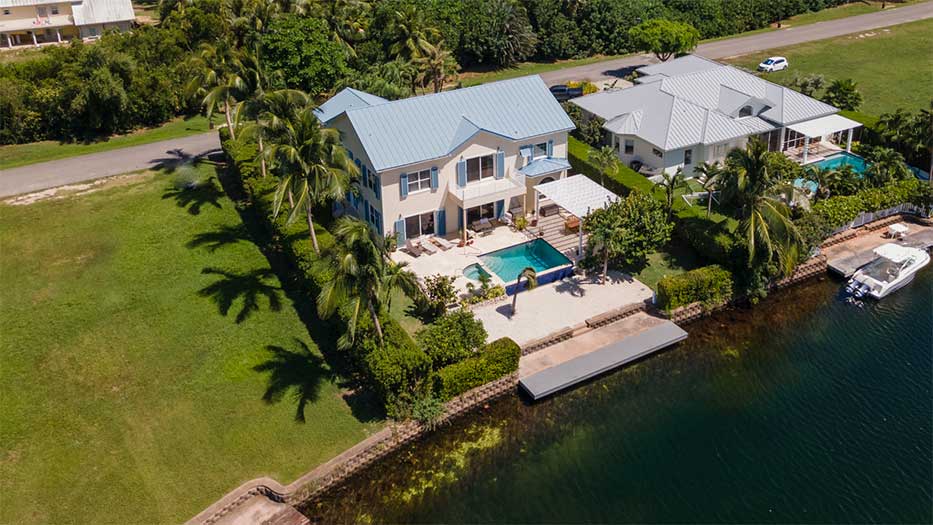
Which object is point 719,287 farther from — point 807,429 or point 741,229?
point 807,429

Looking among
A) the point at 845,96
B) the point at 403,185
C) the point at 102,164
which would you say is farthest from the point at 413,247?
the point at 845,96

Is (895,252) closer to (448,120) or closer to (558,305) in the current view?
(558,305)

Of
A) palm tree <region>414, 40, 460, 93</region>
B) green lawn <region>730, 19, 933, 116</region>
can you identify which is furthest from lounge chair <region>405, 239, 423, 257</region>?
green lawn <region>730, 19, 933, 116</region>

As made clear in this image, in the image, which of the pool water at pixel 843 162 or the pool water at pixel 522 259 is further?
the pool water at pixel 843 162

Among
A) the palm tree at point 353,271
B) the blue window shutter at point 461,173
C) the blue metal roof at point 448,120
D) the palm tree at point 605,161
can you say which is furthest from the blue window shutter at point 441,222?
the palm tree at point 353,271

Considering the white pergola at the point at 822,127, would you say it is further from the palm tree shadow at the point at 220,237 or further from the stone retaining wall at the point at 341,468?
the palm tree shadow at the point at 220,237

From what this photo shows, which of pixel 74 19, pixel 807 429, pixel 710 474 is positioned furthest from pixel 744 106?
pixel 74 19
